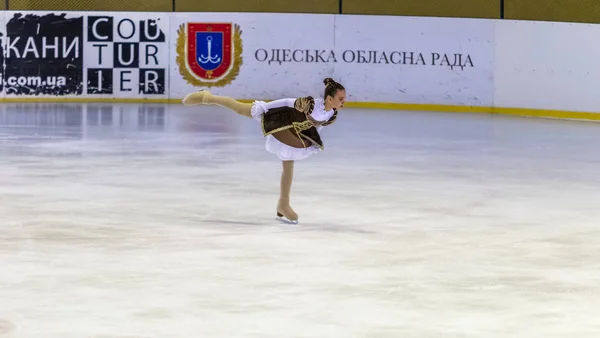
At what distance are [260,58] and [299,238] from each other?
13.3 metres

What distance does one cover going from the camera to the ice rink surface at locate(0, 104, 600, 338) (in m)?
6.51

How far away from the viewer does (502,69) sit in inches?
820

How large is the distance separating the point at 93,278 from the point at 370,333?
1984 mm

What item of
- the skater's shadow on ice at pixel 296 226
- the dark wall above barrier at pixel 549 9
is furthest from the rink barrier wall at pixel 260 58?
the skater's shadow on ice at pixel 296 226

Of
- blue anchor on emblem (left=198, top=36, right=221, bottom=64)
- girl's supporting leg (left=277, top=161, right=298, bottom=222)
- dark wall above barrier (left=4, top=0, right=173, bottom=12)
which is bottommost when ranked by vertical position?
girl's supporting leg (left=277, top=161, right=298, bottom=222)

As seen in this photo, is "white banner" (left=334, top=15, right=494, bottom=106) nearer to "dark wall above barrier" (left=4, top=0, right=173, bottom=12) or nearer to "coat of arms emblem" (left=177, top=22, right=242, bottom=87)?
"coat of arms emblem" (left=177, top=22, right=242, bottom=87)

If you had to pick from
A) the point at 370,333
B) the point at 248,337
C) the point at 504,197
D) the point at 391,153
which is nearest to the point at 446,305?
the point at 370,333

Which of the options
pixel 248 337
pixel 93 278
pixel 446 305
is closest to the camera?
pixel 248 337

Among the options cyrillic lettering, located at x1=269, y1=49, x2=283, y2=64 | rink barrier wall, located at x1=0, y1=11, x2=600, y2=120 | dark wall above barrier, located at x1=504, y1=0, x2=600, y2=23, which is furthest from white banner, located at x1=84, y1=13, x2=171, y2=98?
dark wall above barrier, located at x1=504, y1=0, x2=600, y2=23

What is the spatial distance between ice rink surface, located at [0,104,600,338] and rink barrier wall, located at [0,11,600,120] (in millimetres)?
4622

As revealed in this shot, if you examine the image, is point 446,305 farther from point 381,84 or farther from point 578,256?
point 381,84

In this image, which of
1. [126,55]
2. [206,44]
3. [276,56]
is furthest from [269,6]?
[126,55]

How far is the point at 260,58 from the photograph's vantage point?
22.1 meters

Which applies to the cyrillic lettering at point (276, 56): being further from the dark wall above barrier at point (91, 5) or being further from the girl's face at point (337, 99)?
the girl's face at point (337, 99)
